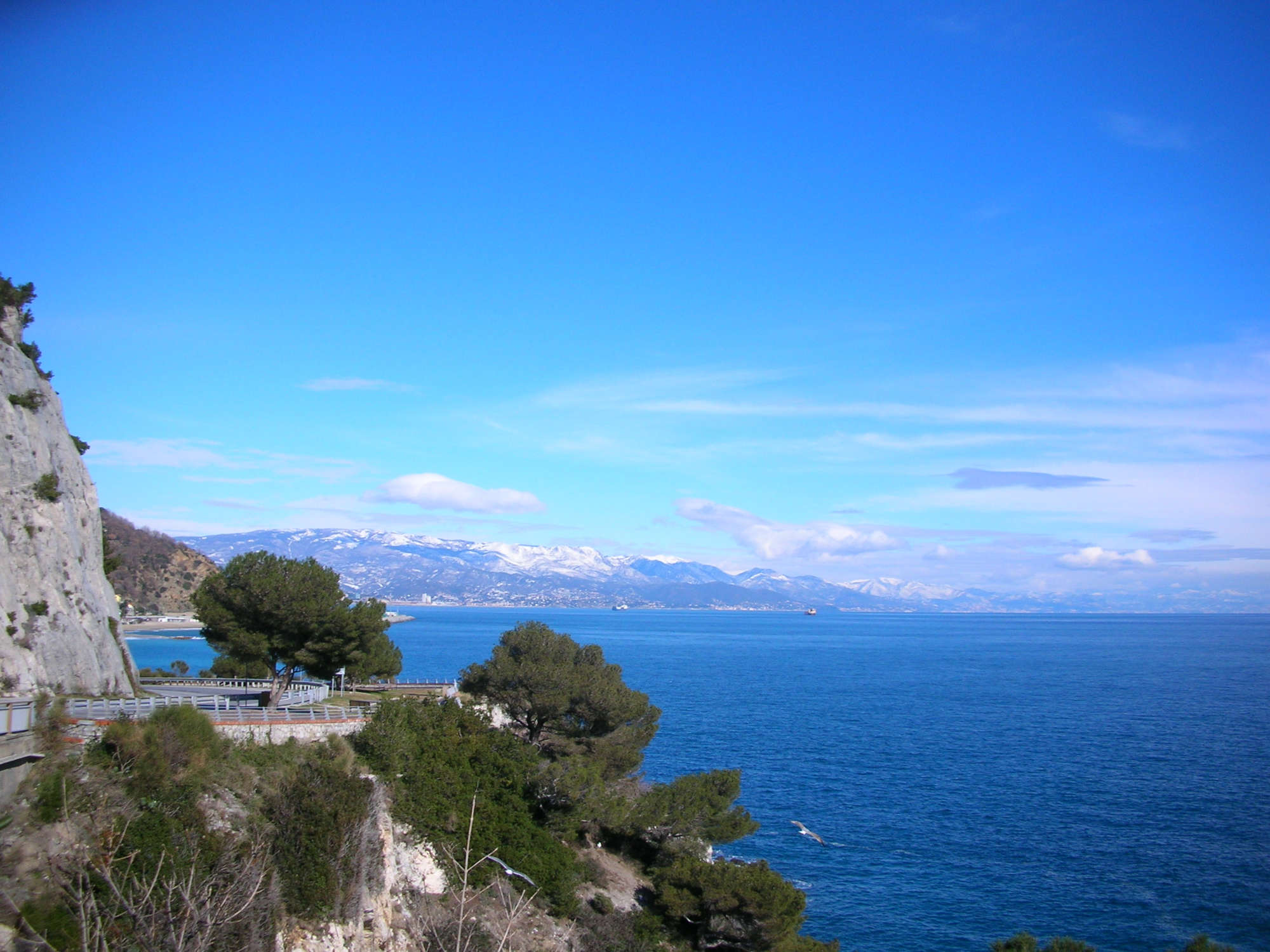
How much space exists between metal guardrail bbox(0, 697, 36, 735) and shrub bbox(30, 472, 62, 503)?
557 inches

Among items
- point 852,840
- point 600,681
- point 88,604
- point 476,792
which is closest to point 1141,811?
point 852,840

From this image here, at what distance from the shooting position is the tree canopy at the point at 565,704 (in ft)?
111

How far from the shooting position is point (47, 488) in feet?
104

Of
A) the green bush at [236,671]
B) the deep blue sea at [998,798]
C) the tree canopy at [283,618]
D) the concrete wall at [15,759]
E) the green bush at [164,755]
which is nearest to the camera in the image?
the concrete wall at [15,759]

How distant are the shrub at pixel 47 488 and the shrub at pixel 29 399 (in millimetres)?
2677

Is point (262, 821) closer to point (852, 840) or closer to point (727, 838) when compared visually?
point (727, 838)

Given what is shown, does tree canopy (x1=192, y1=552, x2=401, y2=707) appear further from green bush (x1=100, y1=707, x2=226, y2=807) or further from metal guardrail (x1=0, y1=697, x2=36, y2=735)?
metal guardrail (x1=0, y1=697, x2=36, y2=735)

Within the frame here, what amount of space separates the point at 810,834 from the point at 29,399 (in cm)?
3748

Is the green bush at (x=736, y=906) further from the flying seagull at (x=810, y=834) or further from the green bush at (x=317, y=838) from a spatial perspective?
the green bush at (x=317, y=838)

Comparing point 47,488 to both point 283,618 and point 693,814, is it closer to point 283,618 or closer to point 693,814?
point 283,618

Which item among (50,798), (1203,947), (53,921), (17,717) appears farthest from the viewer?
(1203,947)

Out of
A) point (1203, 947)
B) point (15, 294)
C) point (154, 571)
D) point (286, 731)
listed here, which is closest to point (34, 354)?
point (15, 294)

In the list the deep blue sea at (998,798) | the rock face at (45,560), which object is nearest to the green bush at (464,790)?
the rock face at (45,560)

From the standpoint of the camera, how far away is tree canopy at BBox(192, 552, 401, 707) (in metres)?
35.4
